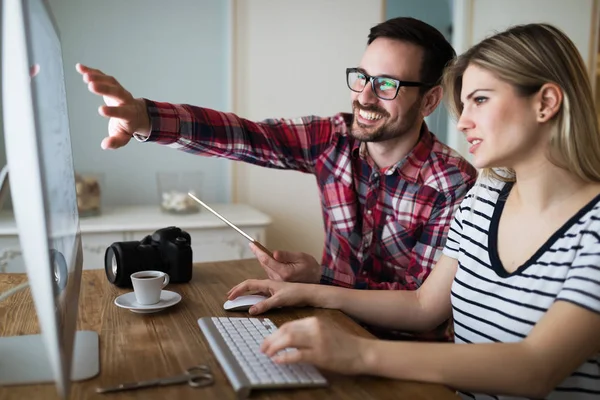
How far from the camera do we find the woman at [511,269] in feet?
2.98

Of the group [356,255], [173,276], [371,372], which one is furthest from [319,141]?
[371,372]

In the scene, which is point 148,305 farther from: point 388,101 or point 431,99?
point 431,99

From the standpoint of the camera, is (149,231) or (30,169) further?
(149,231)

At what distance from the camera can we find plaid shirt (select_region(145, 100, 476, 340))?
1.64 m

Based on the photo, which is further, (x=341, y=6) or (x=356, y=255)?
(x=341, y=6)

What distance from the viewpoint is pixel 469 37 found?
3438 mm

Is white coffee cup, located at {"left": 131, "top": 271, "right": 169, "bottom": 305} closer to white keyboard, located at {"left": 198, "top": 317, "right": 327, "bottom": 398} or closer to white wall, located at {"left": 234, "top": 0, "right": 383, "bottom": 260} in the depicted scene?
white keyboard, located at {"left": 198, "top": 317, "right": 327, "bottom": 398}

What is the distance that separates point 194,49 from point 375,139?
1.56 metres

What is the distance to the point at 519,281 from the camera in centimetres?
109

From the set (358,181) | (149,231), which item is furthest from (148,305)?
(149,231)

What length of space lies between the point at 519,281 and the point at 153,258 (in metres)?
0.83

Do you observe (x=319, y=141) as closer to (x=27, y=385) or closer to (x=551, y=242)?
(x=551, y=242)

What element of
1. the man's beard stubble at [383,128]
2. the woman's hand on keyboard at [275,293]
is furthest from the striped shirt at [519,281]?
the man's beard stubble at [383,128]

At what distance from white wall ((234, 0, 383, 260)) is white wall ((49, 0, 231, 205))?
0.11 m
